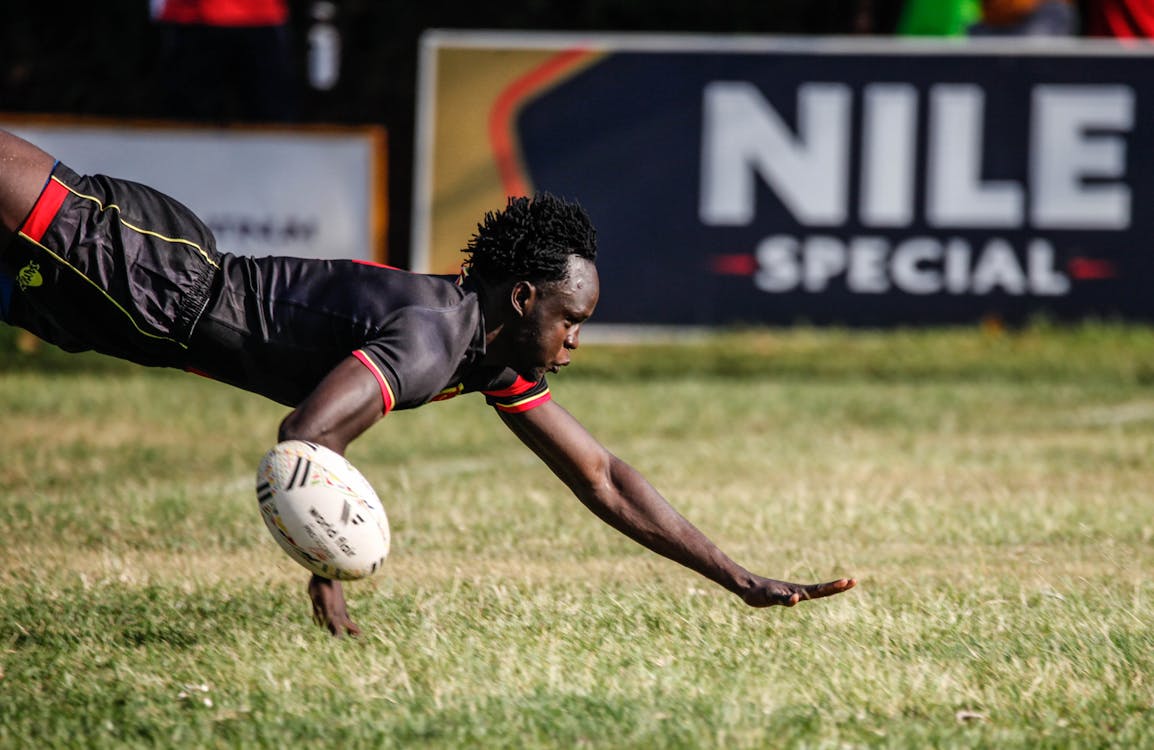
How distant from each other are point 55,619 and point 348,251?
26.9 feet

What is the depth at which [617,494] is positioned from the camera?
5875 mm

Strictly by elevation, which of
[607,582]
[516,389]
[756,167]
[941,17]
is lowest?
[607,582]

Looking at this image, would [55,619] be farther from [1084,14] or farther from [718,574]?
[1084,14]

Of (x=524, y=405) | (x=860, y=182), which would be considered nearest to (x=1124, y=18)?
(x=860, y=182)

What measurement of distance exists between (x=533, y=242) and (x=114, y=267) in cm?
136

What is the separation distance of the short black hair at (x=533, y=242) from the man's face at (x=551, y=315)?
0.04 meters

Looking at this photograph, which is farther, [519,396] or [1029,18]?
[1029,18]

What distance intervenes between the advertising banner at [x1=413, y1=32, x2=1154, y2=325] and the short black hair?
8.36 meters

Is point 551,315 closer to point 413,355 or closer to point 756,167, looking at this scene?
point 413,355

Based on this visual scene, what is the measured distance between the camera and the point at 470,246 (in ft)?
18.7

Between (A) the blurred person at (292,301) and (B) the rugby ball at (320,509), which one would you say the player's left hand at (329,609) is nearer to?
(A) the blurred person at (292,301)

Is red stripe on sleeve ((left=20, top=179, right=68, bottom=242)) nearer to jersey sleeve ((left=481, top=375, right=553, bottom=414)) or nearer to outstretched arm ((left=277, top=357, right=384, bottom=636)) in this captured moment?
outstretched arm ((left=277, top=357, right=384, bottom=636))

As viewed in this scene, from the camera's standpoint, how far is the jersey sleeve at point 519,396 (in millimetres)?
5664

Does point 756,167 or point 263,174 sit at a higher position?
point 756,167
